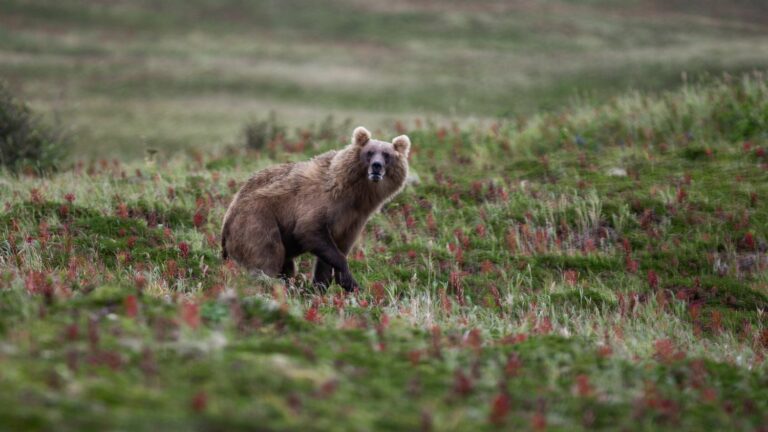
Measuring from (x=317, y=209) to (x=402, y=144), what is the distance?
4.34 feet

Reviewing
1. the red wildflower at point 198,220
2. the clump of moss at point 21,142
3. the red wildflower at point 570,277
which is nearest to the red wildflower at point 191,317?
the red wildflower at point 570,277

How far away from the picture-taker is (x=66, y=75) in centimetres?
3872

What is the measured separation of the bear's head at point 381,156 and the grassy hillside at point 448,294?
A: 4.07 ft

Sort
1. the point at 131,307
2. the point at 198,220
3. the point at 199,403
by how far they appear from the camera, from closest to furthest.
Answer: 1. the point at 199,403
2. the point at 131,307
3. the point at 198,220

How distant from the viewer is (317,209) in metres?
9.27

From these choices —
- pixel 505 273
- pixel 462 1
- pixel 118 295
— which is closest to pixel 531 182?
pixel 505 273

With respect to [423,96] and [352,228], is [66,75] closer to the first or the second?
[423,96]

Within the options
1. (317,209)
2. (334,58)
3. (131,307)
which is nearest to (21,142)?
(317,209)

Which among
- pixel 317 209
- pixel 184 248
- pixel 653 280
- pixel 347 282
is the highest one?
pixel 317 209

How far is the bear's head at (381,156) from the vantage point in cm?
906

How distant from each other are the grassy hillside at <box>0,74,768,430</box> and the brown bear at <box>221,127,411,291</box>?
41cm

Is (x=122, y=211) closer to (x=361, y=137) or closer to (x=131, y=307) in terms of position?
(x=361, y=137)

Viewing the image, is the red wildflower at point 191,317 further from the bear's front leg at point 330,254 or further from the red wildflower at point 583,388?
the bear's front leg at point 330,254

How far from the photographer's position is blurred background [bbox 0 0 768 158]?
31469 millimetres
